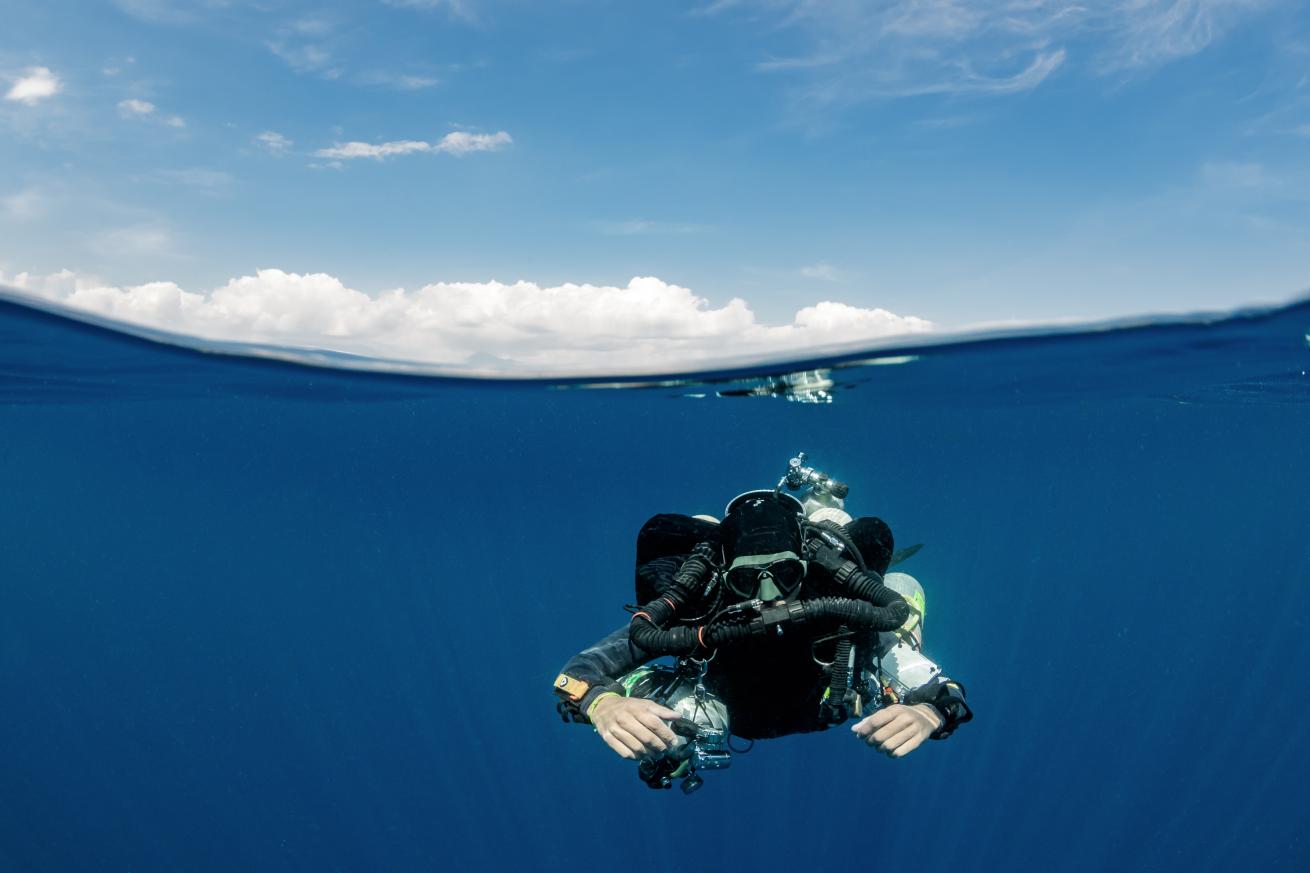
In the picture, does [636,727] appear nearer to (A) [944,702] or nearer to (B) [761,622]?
(B) [761,622]

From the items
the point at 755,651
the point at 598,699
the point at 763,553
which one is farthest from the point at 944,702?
the point at 598,699

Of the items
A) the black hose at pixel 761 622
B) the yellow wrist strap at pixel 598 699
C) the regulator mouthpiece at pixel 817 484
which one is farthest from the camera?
the regulator mouthpiece at pixel 817 484

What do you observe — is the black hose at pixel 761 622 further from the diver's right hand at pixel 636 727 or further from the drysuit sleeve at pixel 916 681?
the drysuit sleeve at pixel 916 681

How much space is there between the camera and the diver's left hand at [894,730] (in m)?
3.92

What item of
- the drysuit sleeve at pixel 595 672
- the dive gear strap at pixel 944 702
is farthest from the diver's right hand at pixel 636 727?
the dive gear strap at pixel 944 702

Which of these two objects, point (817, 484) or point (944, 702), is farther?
point (817, 484)

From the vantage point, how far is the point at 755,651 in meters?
4.74

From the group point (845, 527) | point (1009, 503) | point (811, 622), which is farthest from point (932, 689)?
point (1009, 503)

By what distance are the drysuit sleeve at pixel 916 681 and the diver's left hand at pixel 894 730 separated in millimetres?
347

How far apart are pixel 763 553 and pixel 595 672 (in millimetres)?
1339

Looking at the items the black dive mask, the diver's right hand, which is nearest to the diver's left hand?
the black dive mask

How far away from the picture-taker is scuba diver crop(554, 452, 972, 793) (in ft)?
13.3

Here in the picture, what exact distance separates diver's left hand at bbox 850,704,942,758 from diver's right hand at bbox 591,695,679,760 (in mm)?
1071

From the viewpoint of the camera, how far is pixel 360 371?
13.7m
